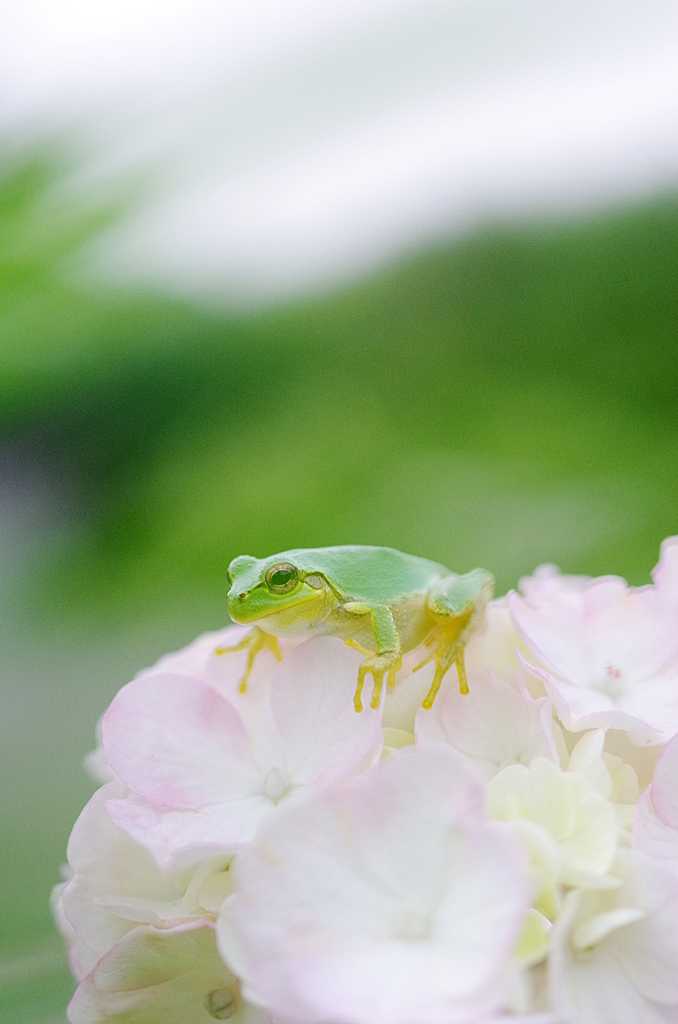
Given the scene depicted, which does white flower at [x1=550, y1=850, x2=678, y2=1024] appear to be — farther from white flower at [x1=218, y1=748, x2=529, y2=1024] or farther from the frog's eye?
the frog's eye

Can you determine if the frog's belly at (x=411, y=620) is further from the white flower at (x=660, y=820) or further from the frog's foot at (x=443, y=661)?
the white flower at (x=660, y=820)

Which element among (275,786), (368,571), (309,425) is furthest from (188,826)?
(309,425)

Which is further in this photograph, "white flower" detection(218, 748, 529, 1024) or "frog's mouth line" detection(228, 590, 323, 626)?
"frog's mouth line" detection(228, 590, 323, 626)

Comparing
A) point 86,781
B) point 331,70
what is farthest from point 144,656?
point 331,70

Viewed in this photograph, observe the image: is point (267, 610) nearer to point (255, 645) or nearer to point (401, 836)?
point (255, 645)

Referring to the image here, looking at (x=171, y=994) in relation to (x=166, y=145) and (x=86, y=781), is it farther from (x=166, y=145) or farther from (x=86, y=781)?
(x=166, y=145)

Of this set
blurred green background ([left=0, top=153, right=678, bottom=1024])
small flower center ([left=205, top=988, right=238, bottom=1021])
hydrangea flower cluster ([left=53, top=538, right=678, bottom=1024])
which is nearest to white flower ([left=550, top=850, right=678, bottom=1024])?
hydrangea flower cluster ([left=53, top=538, right=678, bottom=1024])

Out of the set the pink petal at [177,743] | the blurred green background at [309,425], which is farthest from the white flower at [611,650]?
the blurred green background at [309,425]
